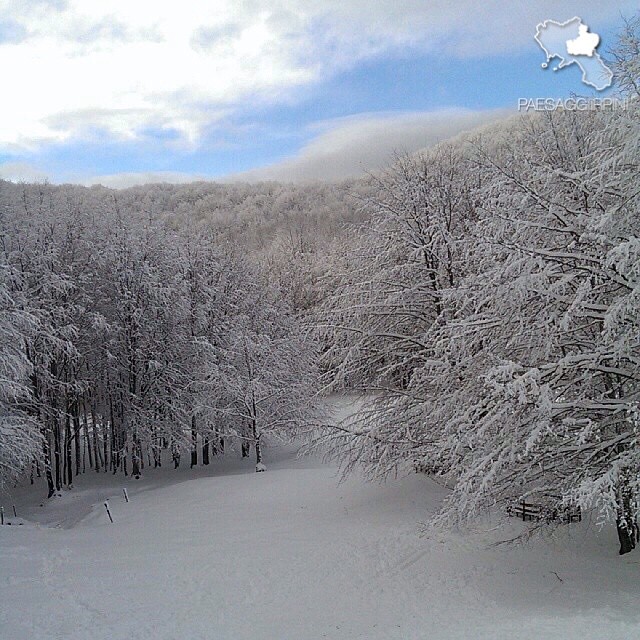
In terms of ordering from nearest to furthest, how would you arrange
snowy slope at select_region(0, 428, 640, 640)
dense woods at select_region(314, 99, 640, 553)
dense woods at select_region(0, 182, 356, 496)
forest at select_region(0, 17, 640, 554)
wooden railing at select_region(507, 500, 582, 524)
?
dense woods at select_region(314, 99, 640, 553) → forest at select_region(0, 17, 640, 554) → snowy slope at select_region(0, 428, 640, 640) → wooden railing at select_region(507, 500, 582, 524) → dense woods at select_region(0, 182, 356, 496)

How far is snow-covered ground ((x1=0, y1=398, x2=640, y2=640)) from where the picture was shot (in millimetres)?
8250

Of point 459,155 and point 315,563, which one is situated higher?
point 459,155

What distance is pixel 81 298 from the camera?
74.5ft

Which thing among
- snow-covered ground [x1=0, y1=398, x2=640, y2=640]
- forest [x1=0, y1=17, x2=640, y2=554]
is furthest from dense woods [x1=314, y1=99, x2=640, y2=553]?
snow-covered ground [x1=0, y1=398, x2=640, y2=640]

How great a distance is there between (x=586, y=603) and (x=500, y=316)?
4.22m

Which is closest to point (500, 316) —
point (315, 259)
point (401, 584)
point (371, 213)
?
point (401, 584)

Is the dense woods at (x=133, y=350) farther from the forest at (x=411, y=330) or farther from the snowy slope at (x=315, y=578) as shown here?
the snowy slope at (x=315, y=578)

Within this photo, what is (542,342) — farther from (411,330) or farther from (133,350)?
(133,350)

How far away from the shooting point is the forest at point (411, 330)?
25.5 ft

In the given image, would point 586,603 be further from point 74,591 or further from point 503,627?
point 74,591

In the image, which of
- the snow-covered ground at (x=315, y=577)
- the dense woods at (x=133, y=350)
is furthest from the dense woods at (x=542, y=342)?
the dense woods at (x=133, y=350)

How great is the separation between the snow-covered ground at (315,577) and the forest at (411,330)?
3.41ft

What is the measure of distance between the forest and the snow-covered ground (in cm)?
104

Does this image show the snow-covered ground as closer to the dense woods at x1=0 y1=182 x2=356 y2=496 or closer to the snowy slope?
the snowy slope
